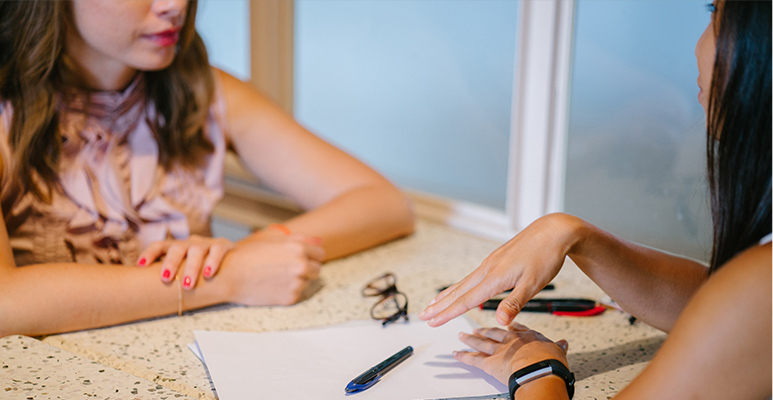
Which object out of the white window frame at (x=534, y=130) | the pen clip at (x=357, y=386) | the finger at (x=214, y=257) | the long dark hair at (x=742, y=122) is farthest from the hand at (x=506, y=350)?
the white window frame at (x=534, y=130)

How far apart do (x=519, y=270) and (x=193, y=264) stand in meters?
0.49

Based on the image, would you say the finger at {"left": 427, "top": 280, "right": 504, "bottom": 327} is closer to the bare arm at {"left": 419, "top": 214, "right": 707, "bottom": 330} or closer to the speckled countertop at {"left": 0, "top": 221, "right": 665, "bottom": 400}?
the bare arm at {"left": 419, "top": 214, "right": 707, "bottom": 330}

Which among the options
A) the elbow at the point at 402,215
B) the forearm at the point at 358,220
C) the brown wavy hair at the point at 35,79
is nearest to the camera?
the brown wavy hair at the point at 35,79

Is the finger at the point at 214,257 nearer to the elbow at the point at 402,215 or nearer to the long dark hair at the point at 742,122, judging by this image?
the elbow at the point at 402,215

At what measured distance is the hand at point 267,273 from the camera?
3.19ft

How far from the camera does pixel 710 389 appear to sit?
1.77 ft

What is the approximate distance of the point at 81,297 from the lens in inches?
34.2

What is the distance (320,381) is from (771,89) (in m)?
0.54

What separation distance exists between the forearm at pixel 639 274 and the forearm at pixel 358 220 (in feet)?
1.68

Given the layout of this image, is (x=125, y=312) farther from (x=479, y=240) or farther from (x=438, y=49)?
(x=438, y=49)

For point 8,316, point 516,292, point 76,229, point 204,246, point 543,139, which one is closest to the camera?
point 516,292

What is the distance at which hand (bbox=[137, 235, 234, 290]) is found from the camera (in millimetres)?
940

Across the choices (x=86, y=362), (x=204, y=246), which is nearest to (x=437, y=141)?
(x=204, y=246)

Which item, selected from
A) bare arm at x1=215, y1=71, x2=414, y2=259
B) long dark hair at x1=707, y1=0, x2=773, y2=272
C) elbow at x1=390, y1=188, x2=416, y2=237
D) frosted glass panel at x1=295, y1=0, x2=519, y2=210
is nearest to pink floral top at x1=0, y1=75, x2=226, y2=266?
bare arm at x1=215, y1=71, x2=414, y2=259
